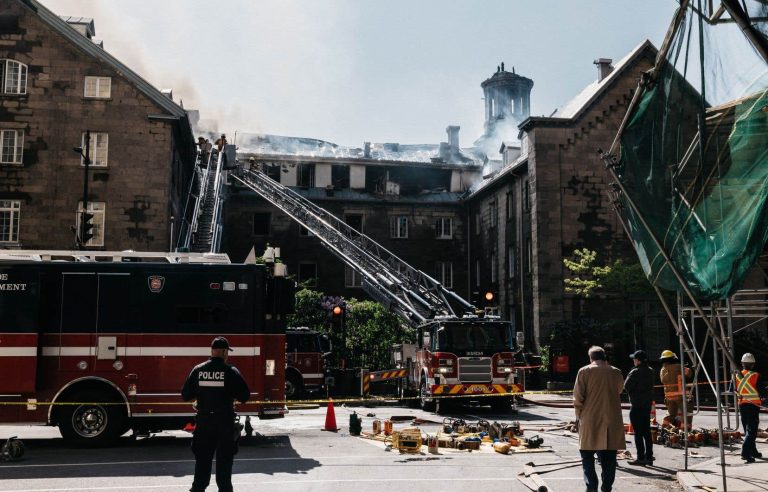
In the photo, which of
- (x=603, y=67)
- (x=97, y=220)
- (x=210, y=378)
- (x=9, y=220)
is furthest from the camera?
(x=603, y=67)

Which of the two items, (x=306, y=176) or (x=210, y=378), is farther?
(x=306, y=176)

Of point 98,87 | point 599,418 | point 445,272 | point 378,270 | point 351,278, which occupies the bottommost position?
point 599,418

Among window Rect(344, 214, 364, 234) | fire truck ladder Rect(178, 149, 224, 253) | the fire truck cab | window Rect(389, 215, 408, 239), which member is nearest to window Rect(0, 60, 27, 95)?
fire truck ladder Rect(178, 149, 224, 253)

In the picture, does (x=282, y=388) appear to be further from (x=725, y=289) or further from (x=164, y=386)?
(x=725, y=289)

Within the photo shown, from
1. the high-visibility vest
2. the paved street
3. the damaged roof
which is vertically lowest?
the paved street

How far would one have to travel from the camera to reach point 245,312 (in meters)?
14.6

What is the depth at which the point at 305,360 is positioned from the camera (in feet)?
95.6

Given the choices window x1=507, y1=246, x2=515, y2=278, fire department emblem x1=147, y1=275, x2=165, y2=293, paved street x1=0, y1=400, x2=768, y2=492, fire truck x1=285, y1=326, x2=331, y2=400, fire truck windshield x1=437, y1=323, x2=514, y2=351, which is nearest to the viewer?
paved street x1=0, y1=400, x2=768, y2=492

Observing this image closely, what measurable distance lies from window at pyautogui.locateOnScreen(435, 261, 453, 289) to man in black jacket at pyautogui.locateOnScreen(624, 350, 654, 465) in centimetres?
3714

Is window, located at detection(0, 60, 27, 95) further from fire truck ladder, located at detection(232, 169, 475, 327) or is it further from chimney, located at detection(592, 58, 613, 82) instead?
chimney, located at detection(592, 58, 613, 82)

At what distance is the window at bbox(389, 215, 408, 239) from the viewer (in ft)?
167

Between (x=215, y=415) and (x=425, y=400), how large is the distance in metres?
14.6

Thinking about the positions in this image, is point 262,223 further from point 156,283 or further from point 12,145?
point 156,283

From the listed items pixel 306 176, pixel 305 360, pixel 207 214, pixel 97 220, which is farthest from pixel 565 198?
pixel 97 220
